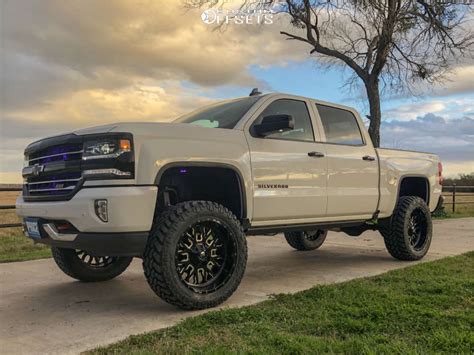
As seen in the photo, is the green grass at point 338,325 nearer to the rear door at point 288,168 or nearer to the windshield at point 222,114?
the rear door at point 288,168

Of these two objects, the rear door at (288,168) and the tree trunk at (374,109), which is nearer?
the rear door at (288,168)

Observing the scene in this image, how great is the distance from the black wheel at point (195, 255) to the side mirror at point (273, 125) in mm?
967

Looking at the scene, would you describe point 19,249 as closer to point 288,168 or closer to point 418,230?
point 288,168

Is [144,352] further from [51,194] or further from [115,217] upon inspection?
[51,194]

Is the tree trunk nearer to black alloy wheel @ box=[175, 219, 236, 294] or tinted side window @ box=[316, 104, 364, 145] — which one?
tinted side window @ box=[316, 104, 364, 145]

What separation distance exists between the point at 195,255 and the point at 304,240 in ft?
13.7

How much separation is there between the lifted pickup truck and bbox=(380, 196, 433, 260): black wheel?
0.33m

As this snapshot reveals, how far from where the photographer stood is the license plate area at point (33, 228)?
4348 millimetres

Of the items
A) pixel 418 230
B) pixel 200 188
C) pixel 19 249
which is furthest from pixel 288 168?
pixel 19 249

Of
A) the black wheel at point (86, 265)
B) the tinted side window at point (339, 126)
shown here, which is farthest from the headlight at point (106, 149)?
the tinted side window at point (339, 126)

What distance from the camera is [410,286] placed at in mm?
5090

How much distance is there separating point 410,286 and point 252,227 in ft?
5.64

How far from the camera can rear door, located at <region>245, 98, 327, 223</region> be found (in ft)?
16.3

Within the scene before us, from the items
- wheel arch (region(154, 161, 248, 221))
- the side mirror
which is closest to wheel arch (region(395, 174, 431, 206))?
the side mirror
